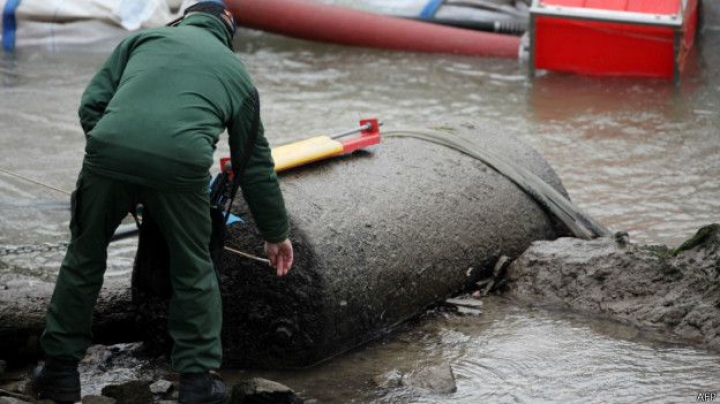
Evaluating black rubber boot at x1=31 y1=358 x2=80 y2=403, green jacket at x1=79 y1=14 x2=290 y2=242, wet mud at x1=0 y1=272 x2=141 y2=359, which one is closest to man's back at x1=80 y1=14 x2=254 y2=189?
green jacket at x1=79 y1=14 x2=290 y2=242

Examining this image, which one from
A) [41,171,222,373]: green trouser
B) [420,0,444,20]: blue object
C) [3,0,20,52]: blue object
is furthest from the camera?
[420,0,444,20]: blue object

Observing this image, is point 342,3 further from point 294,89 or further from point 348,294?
point 348,294

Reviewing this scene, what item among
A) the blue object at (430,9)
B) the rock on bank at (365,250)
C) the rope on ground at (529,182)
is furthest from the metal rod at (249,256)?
the blue object at (430,9)

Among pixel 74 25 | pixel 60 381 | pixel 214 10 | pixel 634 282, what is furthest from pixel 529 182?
pixel 74 25

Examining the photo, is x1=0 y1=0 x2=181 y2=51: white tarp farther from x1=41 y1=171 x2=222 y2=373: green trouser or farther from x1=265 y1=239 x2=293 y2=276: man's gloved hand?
x1=41 y1=171 x2=222 y2=373: green trouser

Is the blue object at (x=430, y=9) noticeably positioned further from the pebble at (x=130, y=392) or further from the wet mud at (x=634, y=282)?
the pebble at (x=130, y=392)

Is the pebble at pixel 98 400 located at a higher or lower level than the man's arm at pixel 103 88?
lower

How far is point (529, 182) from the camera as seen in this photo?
239 inches

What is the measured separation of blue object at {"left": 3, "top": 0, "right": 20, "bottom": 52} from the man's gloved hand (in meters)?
9.16

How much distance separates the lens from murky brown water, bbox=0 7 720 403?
15.4 ft

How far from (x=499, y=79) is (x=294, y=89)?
92.7 inches

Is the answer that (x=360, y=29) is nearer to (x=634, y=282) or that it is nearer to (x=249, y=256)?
(x=634, y=282)

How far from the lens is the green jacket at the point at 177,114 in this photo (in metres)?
4.05

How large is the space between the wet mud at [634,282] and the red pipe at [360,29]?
301 inches
